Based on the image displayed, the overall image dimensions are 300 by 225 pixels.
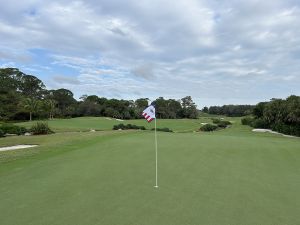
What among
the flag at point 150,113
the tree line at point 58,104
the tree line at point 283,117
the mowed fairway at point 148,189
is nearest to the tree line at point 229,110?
the tree line at point 58,104

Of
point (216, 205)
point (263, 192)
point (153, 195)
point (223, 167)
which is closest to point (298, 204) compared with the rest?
point (263, 192)

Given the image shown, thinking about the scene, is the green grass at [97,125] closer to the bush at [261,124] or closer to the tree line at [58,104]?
the bush at [261,124]

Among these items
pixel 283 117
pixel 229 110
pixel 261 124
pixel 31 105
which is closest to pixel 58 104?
pixel 31 105

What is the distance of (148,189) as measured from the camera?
646 cm

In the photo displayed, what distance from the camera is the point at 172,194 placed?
6148mm

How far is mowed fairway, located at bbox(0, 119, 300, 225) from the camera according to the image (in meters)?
4.87

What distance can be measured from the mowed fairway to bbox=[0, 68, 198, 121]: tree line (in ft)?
201

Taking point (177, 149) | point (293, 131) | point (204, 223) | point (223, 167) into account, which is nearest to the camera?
point (204, 223)

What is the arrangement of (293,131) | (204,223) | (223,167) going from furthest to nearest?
(293,131)
(223,167)
(204,223)

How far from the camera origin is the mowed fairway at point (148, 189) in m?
4.87

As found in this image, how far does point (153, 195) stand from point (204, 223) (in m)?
1.63

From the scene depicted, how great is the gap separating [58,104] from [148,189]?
299 ft

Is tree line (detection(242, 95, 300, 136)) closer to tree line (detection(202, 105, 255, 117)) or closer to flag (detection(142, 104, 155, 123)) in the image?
flag (detection(142, 104, 155, 123))

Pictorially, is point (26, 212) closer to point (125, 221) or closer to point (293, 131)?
point (125, 221)
